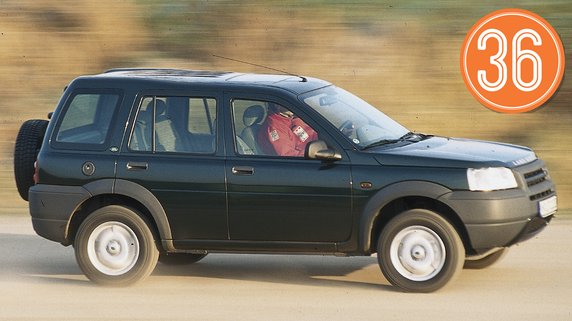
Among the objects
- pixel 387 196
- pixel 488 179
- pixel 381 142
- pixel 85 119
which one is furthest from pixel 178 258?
pixel 488 179

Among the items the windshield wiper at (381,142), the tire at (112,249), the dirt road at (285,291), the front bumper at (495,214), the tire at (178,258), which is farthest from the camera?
the tire at (178,258)

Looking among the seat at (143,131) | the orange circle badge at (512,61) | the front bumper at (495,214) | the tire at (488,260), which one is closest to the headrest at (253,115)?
the seat at (143,131)

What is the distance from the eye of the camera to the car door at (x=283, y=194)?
8.83 metres

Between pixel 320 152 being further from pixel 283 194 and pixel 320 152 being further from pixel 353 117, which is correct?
pixel 353 117

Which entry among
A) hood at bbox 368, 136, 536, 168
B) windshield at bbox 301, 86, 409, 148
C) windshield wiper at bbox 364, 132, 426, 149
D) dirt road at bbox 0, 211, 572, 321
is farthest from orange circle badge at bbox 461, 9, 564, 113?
hood at bbox 368, 136, 536, 168

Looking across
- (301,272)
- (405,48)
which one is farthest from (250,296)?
(405,48)

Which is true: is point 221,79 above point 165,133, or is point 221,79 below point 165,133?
above

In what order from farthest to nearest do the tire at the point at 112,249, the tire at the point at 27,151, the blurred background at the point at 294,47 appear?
the blurred background at the point at 294,47 → the tire at the point at 27,151 → the tire at the point at 112,249

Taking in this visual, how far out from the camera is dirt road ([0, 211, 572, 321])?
27.1 feet

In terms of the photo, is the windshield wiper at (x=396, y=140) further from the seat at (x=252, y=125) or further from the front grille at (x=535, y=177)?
the front grille at (x=535, y=177)

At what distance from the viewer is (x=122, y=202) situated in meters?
9.34

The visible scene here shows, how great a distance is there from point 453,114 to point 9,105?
6058 mm

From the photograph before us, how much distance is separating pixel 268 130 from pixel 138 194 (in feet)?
A: 3.58

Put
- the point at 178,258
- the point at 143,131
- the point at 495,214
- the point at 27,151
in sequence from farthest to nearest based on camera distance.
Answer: the point at 178,258 → the point at 27,151 → the point at 143,131 → the point at 495,214
